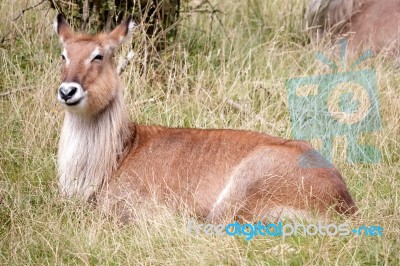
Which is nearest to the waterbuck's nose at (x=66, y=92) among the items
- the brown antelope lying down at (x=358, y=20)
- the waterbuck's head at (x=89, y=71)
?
the waterbuck's head at (x=89, y=71)

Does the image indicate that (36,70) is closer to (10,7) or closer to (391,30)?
(10,7)

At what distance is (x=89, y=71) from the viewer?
5.95 meters

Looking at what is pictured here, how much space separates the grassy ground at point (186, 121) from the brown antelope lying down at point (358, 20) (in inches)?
Answer: 10.2

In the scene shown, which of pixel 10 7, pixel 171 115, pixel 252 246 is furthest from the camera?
pixel 10 7

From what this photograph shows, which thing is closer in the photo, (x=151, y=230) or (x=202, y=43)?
(x=151, y=230)

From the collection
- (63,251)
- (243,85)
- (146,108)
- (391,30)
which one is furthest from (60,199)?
(391,30)

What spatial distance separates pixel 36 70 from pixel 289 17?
2.89 meters

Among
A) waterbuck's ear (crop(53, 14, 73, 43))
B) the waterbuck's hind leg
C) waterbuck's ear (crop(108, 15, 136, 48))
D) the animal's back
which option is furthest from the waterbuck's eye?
the waterbuck's hind leg

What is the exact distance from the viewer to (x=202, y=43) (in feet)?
27.9

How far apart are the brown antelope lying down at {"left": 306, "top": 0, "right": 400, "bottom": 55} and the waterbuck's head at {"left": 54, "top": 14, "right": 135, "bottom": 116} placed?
9.55 feet

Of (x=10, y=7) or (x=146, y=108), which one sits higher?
(x=10, y=7)

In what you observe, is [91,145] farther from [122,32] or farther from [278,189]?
[278,189]

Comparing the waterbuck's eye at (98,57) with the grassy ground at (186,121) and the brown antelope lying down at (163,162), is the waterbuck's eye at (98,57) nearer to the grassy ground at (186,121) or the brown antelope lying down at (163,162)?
the brown antelope lying down at (163,162)

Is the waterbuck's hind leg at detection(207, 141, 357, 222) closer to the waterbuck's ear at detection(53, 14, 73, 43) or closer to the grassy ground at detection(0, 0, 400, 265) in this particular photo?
the grassy ground at detection(0, 0, 400, 265)
